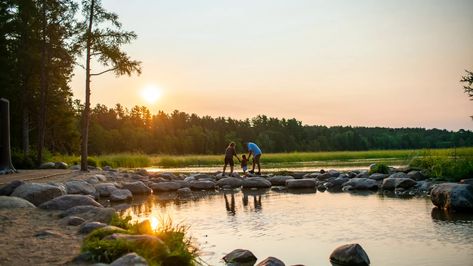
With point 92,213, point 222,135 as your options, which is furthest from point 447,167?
point 222,135

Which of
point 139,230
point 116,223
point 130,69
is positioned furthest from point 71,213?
point 130,69

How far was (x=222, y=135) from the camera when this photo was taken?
11981 centimetres

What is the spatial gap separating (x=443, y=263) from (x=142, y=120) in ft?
425

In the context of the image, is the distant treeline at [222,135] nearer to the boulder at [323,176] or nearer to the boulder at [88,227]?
the boulder at [323,176]

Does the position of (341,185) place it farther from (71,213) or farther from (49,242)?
(49,242)

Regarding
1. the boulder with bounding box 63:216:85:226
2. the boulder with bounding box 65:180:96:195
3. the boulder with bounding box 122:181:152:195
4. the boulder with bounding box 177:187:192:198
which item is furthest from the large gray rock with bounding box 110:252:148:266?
the boulder with bounding box 122:181:152:195

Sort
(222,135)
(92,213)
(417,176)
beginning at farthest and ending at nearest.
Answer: (222,135), (417,176), (92,213)

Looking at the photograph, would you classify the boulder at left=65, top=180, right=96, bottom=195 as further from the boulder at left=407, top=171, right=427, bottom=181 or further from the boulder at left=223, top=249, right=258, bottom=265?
the boulder at left=407, top=171, right=427, bottom=181

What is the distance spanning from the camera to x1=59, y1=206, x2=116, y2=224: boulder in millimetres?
8625

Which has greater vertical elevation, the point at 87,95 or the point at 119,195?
the point at 87,95

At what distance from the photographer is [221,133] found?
396ft

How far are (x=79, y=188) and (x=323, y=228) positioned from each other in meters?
8.60

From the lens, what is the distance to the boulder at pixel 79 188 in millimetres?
14333

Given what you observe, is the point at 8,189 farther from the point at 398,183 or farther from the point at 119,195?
the point at 398,183
